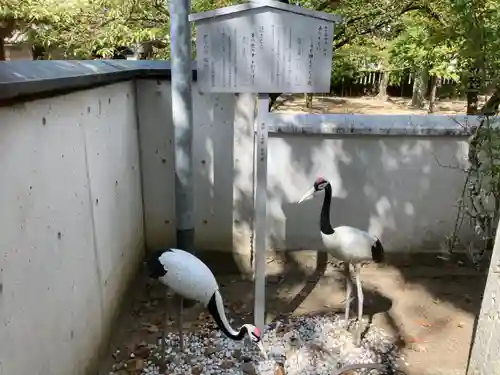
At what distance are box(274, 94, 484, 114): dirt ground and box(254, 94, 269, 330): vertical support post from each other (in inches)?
400

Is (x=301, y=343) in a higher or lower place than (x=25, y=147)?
lower

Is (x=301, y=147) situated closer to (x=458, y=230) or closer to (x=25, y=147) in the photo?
(x=458, y=230)

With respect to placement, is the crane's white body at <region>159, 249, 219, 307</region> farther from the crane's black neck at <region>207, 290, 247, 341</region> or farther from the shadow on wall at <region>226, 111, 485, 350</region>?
the shadow on wall at <region>226, 111, 485, 350</region>

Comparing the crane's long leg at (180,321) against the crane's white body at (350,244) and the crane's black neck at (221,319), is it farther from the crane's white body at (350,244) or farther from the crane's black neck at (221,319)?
the crane's white body at (350,244)

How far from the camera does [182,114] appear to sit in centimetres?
347

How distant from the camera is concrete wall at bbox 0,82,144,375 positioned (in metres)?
1.81

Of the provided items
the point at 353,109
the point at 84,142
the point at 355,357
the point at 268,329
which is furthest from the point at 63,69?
the point at 353,109

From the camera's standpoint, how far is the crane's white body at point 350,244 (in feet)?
11.0

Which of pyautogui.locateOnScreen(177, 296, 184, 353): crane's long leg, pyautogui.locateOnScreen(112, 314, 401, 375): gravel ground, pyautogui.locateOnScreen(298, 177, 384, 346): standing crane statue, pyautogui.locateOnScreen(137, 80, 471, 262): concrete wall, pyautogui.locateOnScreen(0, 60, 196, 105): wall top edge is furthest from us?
pyautogui.locateOnScreen(137, 80, 471, 262): concrete wall

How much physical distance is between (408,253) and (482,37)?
7.33 feet

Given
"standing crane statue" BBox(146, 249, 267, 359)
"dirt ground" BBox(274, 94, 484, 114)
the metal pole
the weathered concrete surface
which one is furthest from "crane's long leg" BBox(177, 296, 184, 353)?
"dirt ground" BBox(274, 94, 484, 114)

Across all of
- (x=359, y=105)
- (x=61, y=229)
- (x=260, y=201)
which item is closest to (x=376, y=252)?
(x=260, y=201)

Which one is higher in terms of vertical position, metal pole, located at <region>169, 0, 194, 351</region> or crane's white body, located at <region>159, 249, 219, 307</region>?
metal pole, located at <region>169, 0, 194, 351</region>

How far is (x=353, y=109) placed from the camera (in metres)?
14.2
